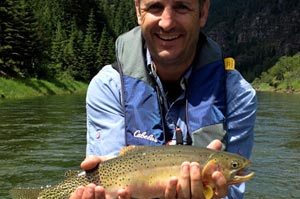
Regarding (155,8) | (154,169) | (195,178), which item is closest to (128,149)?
(154,169)

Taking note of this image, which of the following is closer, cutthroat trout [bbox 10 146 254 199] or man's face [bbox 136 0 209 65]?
cutthroat trout [bbox 10 146 254 199]

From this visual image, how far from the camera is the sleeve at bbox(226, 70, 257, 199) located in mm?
4293

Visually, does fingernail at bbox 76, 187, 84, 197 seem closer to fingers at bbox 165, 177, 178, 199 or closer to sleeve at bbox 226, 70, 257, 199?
fingers at bbox 165, 177, 178, 199

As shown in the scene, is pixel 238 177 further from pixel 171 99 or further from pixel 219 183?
pixel 171 99

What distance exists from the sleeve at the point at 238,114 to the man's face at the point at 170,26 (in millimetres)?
554

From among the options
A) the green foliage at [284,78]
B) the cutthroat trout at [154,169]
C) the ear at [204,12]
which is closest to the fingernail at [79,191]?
the cutthroat trout at [154,169]

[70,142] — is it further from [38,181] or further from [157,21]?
[157,21]

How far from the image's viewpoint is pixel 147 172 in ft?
12.1

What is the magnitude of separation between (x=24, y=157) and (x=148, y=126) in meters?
12.0

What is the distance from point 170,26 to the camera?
3967 millimetres

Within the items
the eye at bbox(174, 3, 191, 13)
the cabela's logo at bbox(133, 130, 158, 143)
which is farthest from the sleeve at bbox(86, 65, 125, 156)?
the eye at bbox(174, 3, 191, 13)

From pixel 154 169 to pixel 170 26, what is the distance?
115cm

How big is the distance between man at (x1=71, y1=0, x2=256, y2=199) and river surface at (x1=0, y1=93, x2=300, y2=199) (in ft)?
26.2

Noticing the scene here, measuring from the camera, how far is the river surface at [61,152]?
13.1 metres
